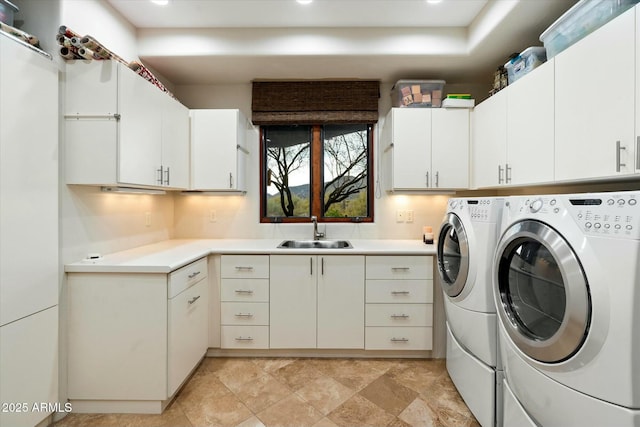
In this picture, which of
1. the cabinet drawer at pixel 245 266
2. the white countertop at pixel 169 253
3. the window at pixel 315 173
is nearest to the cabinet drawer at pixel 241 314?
the cabinet drawer at pixel 245 266

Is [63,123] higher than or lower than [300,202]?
higher

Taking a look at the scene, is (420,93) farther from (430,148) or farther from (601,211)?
(601,211)

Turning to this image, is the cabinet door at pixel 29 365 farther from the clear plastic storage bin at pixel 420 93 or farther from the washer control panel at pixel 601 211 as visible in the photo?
the clear plastic storage bin at pixel 420 93

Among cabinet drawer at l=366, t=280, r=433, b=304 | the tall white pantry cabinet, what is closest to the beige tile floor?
→ the tall white pantry cabinet

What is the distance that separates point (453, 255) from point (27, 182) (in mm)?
2414

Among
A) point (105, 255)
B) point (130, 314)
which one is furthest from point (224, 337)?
point (105, 255)

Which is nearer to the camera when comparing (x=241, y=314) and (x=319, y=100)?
(x=241, y=314)

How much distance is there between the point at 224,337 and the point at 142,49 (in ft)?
7.85

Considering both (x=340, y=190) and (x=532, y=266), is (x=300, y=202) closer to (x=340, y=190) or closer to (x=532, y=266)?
(x=340, y=190)

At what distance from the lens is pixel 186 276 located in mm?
1752

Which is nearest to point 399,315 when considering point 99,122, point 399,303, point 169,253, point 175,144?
point 399,303

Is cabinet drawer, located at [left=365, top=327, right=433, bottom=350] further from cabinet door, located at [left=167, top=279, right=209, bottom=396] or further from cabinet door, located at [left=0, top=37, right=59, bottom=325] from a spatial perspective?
cabinet door, located at [left=0, top=37, right=59, bottom=325]

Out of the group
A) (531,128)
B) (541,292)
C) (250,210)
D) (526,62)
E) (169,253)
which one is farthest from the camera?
(250,210)

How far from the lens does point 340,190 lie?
2.76 metres
